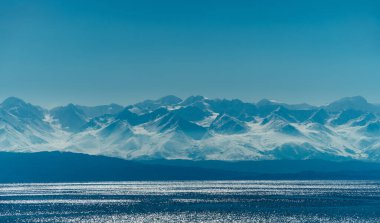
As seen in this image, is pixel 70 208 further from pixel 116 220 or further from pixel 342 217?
pixel 342 217

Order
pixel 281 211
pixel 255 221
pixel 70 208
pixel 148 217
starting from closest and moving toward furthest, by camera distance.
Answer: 1. pixel 255 221
2. pixel 148 217
3. pixel 281 211
4. pixel 70 208

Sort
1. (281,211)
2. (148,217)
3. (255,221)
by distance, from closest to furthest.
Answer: (255,221)
(148,217)
(281,211)

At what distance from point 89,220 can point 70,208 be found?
127 feet

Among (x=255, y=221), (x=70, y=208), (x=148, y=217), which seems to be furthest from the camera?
(x=70, y=208)

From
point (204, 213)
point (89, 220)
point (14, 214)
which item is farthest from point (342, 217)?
point (14, 214)

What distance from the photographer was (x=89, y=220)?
161 metres

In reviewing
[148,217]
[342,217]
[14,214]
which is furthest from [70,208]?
[342,217]

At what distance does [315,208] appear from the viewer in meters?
191

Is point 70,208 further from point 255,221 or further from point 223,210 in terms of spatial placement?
point 255,221

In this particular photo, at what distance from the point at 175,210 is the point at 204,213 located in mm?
14273

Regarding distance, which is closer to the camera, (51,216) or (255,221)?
(255,221)

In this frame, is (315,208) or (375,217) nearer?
(375,217)

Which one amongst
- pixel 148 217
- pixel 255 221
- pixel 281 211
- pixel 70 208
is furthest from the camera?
pixel 70 208

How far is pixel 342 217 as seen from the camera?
6398 inches
